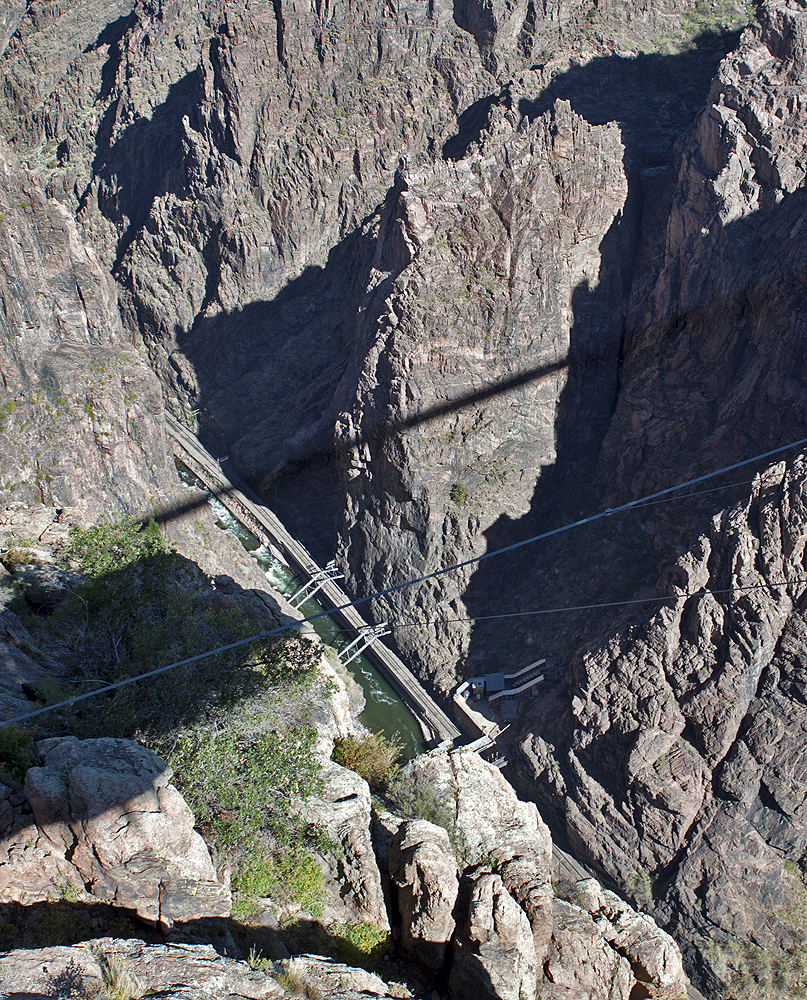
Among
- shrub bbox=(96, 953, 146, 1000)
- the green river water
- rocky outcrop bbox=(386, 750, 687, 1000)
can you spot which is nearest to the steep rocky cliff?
the green river water

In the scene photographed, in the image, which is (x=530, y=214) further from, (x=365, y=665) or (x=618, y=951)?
(x=618, y=951)

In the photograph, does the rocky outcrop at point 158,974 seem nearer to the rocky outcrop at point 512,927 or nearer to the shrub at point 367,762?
the rocky outcrop at point 512,927

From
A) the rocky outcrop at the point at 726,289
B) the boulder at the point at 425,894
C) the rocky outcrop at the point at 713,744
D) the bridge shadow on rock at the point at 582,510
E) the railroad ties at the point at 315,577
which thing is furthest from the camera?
the railroad ties at the point at 315,577

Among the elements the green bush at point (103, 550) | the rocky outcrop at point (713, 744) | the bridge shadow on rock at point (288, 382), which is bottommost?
the rocky outcrop at point (713, 744)

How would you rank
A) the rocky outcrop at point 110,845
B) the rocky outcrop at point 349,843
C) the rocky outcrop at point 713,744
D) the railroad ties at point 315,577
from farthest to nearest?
1. the railroad ties at point 315,577
2. the rocky outcrop at point 713,744
3. the rocky outcrop at point 349,843
4. the rocky outcrop at point 110,845

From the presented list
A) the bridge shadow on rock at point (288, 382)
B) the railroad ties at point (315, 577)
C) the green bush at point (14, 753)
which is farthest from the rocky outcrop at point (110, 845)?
the bridge shadow on rock at point (288, 382)

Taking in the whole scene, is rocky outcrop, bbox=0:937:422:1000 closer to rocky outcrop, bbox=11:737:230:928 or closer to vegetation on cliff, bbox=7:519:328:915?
rocky outcrop, bbox=11:737:230:928

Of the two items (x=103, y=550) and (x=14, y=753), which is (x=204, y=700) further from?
(x=103, y=550)

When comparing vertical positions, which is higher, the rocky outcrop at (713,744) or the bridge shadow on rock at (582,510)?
the bridge shadow on rock at (582,510)
